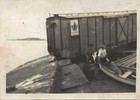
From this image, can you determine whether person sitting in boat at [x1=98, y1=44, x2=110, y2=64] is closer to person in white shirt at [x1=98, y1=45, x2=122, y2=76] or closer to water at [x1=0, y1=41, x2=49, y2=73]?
person in white shirt at [x1=98, y1=45, x2=122, y2=76]

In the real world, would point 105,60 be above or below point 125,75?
above

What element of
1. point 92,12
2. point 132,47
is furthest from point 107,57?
point 92,12

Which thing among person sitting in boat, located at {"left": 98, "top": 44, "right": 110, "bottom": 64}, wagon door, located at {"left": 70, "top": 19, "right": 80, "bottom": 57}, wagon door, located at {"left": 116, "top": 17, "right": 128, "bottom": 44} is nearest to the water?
wagon door, located at {"left": 70, "top": 19, "right": 80, "bottom": 57}

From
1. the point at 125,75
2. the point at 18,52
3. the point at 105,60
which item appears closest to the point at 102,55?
the point at 105,60

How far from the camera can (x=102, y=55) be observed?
2.12m

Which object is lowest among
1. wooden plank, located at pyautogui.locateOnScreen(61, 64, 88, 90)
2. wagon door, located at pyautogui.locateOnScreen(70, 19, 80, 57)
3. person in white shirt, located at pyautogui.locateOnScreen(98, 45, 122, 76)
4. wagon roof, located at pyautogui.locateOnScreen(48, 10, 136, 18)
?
wooden plank, located at pyautogui.locateOnScreen(61, 64, 88, 90)

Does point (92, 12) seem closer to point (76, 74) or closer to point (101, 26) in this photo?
point (101, 26)

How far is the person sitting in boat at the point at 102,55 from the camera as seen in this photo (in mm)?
2109

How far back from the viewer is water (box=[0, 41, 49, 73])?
2.15 metres

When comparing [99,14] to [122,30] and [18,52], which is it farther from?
[18,52]

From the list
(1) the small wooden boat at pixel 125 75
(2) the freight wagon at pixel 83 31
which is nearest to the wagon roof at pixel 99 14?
(2) the freight wagon at pixel 83 31

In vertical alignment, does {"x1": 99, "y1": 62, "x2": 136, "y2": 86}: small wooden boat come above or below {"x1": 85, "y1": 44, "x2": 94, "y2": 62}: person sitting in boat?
below

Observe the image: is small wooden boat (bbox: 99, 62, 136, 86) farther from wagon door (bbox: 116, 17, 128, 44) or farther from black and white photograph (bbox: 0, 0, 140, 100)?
wagon door (bbox: 116, 17, 128, 44)

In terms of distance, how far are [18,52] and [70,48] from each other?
0.38 meters
